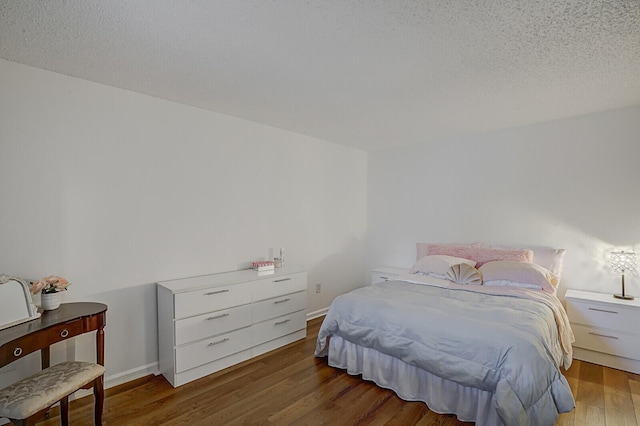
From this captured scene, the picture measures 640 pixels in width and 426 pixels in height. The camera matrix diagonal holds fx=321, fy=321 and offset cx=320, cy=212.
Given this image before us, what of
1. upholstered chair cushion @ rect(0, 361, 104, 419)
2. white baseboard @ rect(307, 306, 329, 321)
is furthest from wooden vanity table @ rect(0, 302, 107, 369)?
white baseboard @ rect(307, 306, 329, 321)

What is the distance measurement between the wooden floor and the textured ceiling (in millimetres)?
2377

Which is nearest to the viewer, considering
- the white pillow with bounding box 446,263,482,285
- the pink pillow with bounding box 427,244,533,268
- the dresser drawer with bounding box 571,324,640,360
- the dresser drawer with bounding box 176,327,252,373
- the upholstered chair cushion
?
the upholstered chair cushion

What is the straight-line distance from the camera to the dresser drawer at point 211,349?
2.58 meters

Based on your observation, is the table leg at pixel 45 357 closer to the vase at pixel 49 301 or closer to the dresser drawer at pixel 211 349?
the vase at pixel 49 301

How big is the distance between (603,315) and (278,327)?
9.91 feet

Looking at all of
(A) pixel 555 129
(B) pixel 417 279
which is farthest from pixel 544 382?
(A) pixel 555 129

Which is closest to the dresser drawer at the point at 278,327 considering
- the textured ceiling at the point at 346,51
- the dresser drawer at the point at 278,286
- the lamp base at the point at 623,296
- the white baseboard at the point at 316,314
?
the dresser drawer at the point at 278,286

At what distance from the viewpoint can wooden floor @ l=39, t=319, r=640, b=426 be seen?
6.98 ft

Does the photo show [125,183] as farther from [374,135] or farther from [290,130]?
[374,135]

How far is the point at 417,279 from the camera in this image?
3.42m

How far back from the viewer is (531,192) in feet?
11.9

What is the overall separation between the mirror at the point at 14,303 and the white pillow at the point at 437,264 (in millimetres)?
3359

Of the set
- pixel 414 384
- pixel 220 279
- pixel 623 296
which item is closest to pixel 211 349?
pixel 220 279

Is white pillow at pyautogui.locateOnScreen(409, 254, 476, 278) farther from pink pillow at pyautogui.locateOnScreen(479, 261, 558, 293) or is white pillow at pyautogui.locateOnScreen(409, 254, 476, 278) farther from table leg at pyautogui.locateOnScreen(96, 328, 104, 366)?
table leg at pyautogui.locateOnScreen(96, 328, 104, 366)
